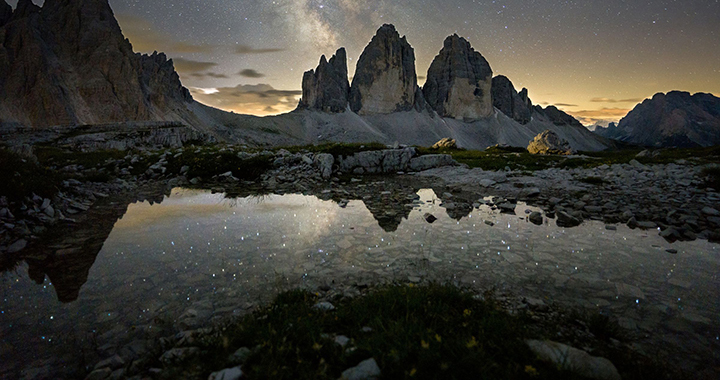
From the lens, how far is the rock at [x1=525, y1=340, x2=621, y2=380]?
8.73 ft

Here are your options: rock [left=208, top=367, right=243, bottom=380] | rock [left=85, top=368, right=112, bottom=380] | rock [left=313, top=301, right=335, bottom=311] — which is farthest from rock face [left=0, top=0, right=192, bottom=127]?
rock [left=208, top=367, right=243, bottom=380]

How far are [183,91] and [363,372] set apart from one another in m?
177

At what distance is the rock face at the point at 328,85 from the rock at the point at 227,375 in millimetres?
181266

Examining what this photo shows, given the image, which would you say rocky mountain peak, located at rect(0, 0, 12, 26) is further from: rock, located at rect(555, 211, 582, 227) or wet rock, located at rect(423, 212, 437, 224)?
rock, located at rect(555, 211, 582, 227)

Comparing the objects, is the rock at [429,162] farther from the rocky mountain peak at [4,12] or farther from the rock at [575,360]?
the rocky mountain peak at [4,12]

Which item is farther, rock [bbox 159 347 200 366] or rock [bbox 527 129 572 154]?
rock [bbox 527 129 572 154]

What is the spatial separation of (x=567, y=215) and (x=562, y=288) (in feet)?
17.1

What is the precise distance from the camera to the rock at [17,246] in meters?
6.28

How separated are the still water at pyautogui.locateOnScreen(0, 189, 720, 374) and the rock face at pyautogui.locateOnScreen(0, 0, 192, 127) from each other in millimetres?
112691

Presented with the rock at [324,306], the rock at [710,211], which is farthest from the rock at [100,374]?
the rock at [710,211]

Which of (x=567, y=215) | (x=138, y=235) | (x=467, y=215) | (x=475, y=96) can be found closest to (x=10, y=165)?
(x=138, y=235)

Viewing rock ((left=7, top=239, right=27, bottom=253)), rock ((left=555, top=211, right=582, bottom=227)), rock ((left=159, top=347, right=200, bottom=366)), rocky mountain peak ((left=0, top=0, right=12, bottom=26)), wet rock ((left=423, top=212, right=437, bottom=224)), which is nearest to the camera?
rock ((left=159, top=347, right=200, bottom=366))

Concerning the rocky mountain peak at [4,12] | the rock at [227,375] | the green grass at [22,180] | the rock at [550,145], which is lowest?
the rock at [227,375]

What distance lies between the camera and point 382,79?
182375 mm
